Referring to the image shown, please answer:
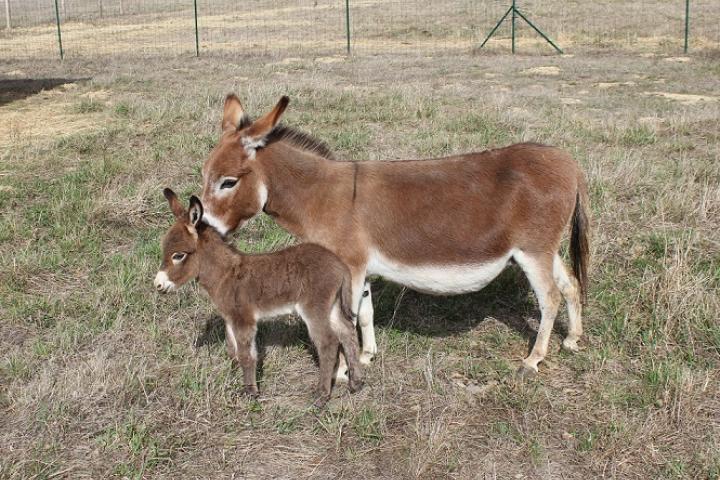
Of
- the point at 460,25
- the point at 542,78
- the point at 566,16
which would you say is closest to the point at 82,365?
the point at 542,78

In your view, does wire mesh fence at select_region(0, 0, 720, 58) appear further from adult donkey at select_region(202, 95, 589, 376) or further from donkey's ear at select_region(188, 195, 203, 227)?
donkey's ear at select_region(188, 195, 203, 227)

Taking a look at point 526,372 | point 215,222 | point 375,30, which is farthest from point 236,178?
point 375,30

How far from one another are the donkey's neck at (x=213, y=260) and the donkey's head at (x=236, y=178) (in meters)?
0.10

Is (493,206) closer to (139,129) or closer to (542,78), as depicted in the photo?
(139,129)

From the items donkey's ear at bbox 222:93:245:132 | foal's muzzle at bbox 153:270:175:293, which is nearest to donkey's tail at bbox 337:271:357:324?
foal's muzzle at bbox 153:270:175:293

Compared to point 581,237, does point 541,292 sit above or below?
below

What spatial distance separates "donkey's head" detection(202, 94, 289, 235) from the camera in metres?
4.67

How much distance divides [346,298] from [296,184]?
86 cm

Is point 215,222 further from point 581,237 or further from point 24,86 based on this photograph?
point 24,86

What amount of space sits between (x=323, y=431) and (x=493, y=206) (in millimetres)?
1853

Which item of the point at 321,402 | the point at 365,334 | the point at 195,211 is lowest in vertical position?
the point at 321,402

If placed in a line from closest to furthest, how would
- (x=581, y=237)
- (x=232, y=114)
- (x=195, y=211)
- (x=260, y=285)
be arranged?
(x=195, y=211), (x=260, y=285), (x=581, y=237), (x=232, y=114)

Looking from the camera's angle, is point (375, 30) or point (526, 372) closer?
point (526, 372)

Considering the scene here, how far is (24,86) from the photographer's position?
1698cm
